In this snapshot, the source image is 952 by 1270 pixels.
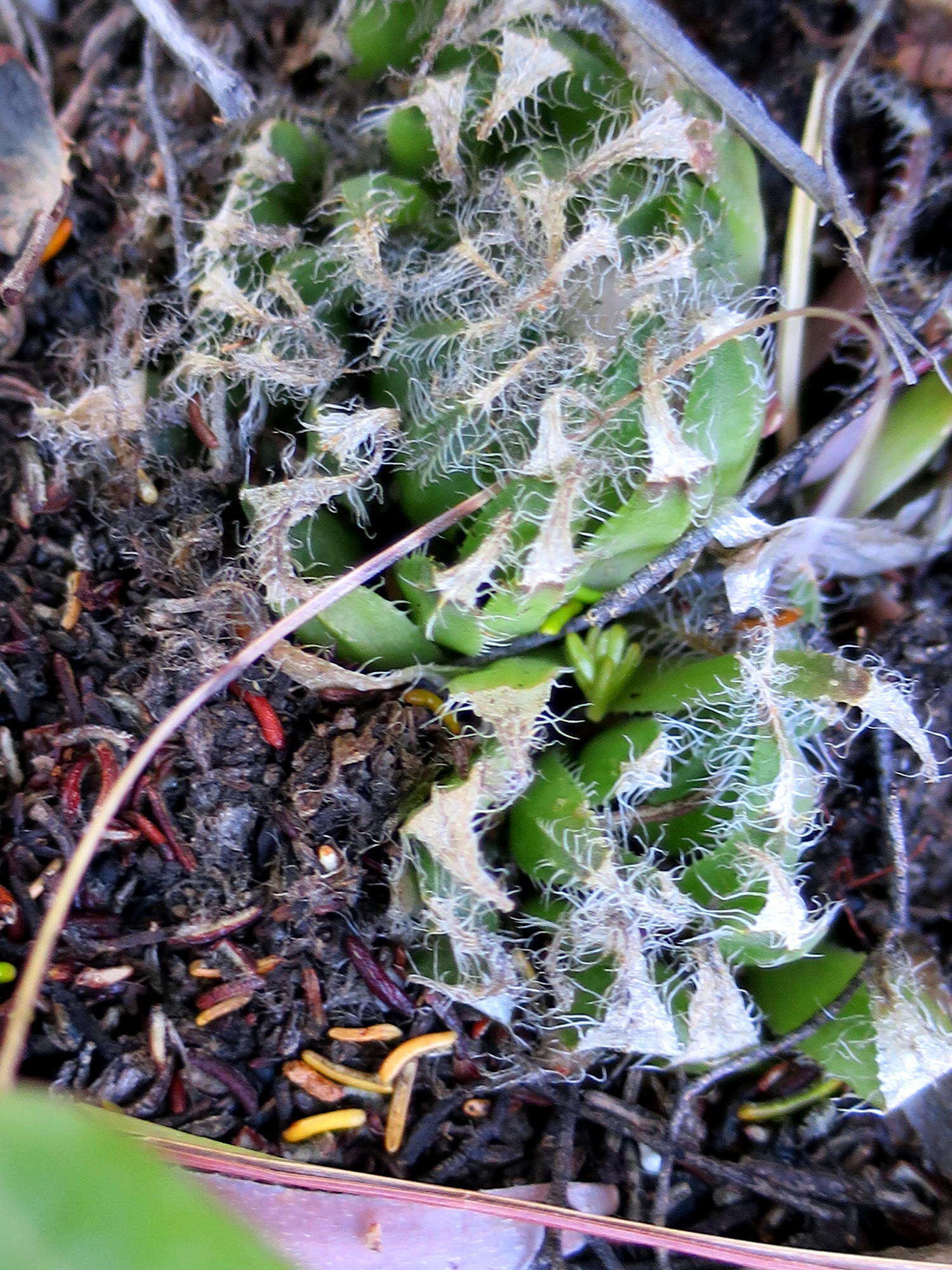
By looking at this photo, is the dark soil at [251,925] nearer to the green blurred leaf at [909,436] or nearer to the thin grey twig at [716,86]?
the green blurred leaf at [909,436]

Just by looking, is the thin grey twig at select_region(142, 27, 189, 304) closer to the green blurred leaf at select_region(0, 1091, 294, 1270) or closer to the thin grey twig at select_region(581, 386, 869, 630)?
the thin grey twig at select_region(581, 386, 869, 630)

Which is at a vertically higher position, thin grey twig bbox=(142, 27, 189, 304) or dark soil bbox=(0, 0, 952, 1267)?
thin grey twig bbox=(142, 27, 189, 304)

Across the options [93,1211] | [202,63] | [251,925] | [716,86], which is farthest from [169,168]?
[93,1211]

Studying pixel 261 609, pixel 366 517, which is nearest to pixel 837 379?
pixel 366 517

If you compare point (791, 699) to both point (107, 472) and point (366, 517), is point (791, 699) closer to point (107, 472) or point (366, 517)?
point (366, 517)

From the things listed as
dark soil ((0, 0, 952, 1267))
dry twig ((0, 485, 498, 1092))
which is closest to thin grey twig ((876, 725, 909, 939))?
dark soil ((0, 0, 952, 1267))
